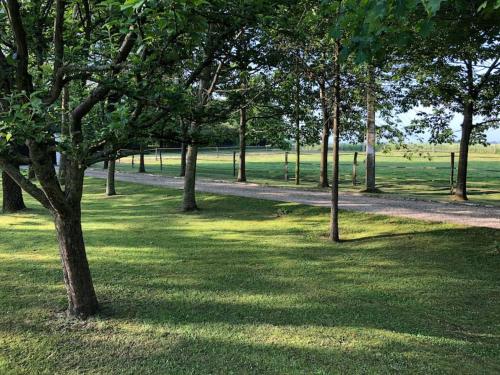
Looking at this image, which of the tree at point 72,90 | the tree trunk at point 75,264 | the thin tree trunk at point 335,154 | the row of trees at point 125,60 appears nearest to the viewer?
the row of trees at point 125,60

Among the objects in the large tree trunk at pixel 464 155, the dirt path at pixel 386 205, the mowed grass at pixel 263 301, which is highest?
the large tree trunk at pixel 464 155

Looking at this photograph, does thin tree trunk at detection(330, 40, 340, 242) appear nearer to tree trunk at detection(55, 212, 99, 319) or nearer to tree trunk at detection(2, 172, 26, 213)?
tree trunk at detection(55, 212, 99, 319)

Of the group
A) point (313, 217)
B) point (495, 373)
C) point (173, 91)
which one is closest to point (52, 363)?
point (173, 91)

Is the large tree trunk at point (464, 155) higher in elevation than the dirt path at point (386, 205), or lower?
higher

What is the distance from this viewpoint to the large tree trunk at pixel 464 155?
14.1 m

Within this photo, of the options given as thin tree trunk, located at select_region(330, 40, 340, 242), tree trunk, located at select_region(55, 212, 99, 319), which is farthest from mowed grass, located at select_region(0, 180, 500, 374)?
thin tree trunk, located at select_region(330, 40, 340, 242)

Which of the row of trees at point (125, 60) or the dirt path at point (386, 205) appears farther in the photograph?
the dirt path at point (386, 205)

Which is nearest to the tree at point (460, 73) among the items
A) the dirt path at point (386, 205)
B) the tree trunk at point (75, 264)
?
the dirt path at point (386, 205)

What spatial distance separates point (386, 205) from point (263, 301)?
24.7ft

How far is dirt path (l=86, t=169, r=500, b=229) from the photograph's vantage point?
10594 millimetres

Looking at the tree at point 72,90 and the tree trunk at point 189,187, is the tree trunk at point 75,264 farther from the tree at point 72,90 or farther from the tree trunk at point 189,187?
the tree trunk at point 189,187

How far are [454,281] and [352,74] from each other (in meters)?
4.39

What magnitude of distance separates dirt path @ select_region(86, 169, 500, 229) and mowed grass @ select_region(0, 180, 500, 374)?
2.67 feet

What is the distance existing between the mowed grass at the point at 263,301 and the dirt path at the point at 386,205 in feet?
2.67
